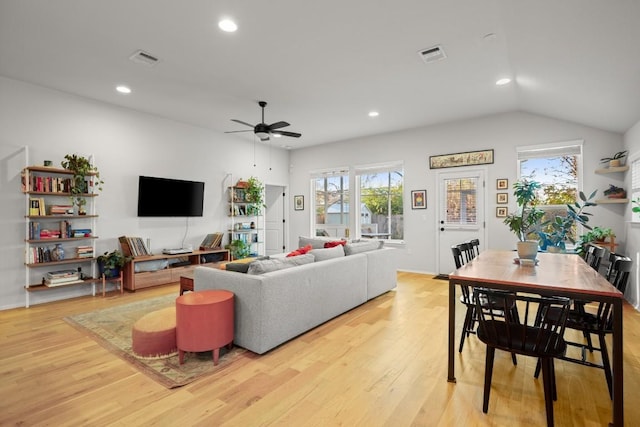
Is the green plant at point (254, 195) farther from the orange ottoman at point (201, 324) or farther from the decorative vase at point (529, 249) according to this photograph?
the decorative vase at point (529, 249)

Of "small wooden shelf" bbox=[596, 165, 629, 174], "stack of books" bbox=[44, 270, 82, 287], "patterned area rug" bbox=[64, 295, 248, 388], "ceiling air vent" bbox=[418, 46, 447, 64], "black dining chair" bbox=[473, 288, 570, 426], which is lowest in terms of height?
"patterned area rug" bbox=[64, 295, 248, 388]

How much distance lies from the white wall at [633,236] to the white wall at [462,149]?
0.27 meters

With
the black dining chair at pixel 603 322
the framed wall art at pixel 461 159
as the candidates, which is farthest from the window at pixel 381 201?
the black dining chair at pixel 603 322

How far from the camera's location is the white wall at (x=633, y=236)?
13.2 ft

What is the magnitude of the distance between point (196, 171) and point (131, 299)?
9.23 feet

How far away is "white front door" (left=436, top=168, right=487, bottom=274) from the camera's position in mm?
5883

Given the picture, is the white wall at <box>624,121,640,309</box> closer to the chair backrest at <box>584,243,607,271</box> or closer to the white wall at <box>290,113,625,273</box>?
the white wall at <box>290,113,625,273</box>

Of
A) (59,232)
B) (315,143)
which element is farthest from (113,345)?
(315,143)

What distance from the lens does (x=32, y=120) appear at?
Result: 4434 millimetres

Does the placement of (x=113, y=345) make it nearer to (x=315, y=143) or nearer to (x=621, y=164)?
(x=315, y=143)

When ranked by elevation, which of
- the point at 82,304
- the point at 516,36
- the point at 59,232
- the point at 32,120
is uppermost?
the point at 516,36

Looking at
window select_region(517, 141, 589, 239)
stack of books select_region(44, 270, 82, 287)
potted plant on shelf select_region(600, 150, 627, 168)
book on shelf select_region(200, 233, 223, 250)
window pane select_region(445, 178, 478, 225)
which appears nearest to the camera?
stack of books select_region(44, 270, 82, 287)

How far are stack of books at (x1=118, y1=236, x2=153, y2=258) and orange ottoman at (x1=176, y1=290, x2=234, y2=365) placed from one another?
315cm

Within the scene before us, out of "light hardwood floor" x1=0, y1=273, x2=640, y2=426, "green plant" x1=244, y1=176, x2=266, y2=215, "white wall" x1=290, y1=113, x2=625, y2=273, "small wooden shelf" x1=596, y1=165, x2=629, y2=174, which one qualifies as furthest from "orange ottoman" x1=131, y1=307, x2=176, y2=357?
"small wooden shelf" x1=596, y1=165, x2=629, y2=174
